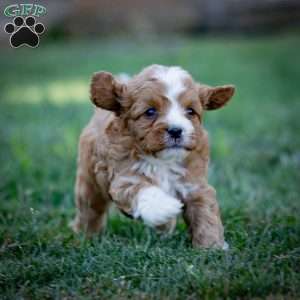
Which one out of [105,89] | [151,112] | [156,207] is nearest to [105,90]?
[105,89]

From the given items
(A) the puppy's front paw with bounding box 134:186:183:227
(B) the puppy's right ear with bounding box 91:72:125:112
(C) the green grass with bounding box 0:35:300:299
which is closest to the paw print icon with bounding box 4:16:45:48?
(B) the puppy's right ear with bounding box 91:72:125:112

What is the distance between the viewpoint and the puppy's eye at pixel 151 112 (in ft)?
15.7

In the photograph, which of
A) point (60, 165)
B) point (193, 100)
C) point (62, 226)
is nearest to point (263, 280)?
point (193, 100)

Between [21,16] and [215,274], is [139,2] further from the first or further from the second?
[215,274]

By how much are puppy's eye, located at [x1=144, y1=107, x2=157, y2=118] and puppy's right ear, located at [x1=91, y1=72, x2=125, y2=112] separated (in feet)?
0.98

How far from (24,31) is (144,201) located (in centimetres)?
163

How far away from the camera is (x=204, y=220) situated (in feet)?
15.6

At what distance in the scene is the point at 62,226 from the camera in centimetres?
586

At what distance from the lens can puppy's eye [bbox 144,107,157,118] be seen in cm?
478

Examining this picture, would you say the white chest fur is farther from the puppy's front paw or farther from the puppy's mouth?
the puppy's front paw

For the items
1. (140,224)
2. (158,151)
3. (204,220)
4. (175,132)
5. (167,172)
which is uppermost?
(175,132)

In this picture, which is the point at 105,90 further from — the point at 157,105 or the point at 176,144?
the point at 176,144

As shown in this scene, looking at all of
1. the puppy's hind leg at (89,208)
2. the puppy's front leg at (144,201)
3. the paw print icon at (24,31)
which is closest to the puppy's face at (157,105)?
the puppy's front leg at (144,201)

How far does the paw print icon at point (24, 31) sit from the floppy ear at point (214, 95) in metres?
1.21
